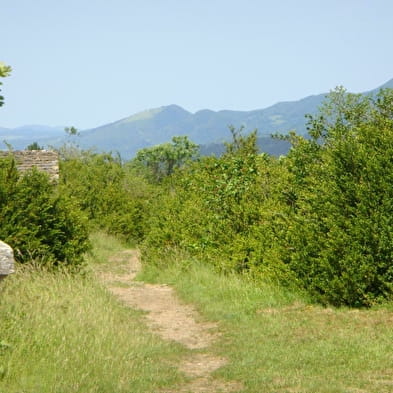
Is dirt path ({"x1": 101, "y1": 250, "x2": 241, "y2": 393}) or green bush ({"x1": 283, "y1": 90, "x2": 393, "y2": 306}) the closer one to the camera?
dirt path ({"x1": 101, "y1": 250, "x2": 241, "y2": 393})

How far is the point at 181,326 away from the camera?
43.8 ft

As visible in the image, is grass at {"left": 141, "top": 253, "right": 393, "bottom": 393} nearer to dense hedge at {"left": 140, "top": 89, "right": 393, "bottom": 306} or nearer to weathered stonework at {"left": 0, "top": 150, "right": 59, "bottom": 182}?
dense hedge at {"left": 140, "top": 89, "right": 393, "bottom": 306}

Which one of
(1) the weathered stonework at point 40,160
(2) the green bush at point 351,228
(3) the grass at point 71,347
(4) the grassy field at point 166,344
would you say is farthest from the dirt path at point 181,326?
(1) the weathered stonework at point 40,160

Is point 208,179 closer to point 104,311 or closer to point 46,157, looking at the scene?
point 46,157

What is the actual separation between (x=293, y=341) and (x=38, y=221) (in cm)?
819

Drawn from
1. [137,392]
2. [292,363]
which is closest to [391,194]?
[292,363]

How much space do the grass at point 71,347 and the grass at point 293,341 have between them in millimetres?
1242

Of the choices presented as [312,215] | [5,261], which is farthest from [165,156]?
[5,261]

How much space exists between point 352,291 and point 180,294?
523cm

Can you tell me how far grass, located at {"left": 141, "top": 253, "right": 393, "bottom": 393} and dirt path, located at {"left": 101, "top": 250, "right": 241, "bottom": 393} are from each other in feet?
0.89

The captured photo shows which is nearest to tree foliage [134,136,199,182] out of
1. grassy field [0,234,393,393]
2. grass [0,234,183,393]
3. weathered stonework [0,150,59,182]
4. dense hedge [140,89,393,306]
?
weathered stonework [0,150,59,182]

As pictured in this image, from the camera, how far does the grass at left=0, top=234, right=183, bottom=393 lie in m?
8.34

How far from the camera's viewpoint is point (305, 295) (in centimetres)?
1377

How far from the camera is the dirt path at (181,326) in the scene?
9.27 meters
